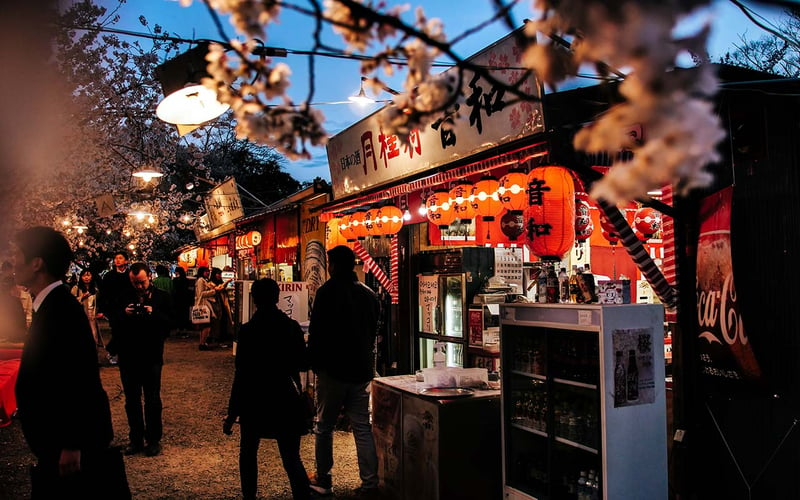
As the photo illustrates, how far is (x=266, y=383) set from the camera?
5852 millimetres

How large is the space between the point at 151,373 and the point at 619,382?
6271 millimetres

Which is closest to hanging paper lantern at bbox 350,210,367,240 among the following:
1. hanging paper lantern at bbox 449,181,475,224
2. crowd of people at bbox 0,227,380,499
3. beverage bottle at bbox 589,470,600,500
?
hanging paper lantern at bbox 449,181,475,224

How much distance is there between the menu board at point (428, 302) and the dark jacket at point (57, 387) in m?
6.21

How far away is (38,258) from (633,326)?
4.90m

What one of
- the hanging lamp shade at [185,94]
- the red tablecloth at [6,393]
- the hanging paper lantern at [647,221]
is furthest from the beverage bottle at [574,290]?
the red tablecloth at [6,393]

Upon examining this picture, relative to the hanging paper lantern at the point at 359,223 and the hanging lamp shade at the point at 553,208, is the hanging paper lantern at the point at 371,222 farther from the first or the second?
the hanging lamp shade at the point at 553,208

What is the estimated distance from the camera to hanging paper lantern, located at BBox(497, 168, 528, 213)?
7.56 m

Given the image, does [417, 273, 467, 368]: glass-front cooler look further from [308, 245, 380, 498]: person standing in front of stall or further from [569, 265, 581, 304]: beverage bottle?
[569, 265, 581, 304]: beverage bottle

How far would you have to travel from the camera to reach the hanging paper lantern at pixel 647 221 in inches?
370

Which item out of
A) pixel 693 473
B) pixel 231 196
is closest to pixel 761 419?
pixel 693 473

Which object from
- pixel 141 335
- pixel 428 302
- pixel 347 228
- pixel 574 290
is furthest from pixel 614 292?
pixel 347 228

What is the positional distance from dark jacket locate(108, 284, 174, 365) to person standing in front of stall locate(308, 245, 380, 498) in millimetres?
2929

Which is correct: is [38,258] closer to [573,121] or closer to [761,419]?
[573,121]

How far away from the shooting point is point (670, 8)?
60.8 inches
